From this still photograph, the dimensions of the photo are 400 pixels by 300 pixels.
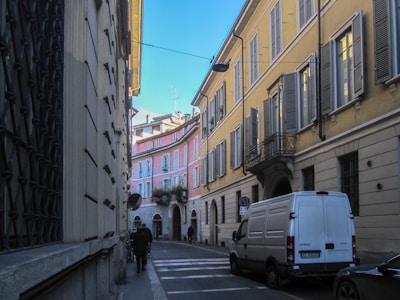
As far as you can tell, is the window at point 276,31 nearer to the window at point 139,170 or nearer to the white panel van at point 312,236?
the white panel van at point 312,236

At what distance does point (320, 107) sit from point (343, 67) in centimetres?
181

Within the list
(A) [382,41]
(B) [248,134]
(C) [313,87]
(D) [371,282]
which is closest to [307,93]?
(C) [313,87]

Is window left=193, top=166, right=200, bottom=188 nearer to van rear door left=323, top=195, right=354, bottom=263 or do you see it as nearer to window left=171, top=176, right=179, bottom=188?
window left=171, top=176, right=179, bottom=188

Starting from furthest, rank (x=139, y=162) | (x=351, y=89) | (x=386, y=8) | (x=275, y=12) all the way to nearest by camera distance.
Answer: (x=139, y=162)
(x=275, y=12)
(x=351, y=89)
(x=386, y=8)

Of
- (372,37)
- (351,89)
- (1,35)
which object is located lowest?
(1,35)

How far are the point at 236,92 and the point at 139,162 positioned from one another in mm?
40942

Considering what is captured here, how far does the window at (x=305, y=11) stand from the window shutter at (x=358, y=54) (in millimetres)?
4182

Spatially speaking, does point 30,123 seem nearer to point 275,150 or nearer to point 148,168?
point 275,150

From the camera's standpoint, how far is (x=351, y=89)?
15.7 metres

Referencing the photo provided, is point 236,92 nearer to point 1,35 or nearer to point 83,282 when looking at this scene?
point 83,282

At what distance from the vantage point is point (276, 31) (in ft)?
76.4

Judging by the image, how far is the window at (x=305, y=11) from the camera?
19031 mm

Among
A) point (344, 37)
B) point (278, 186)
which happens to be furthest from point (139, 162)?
point (344, 37)

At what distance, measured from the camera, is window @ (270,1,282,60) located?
2284 centimetres
